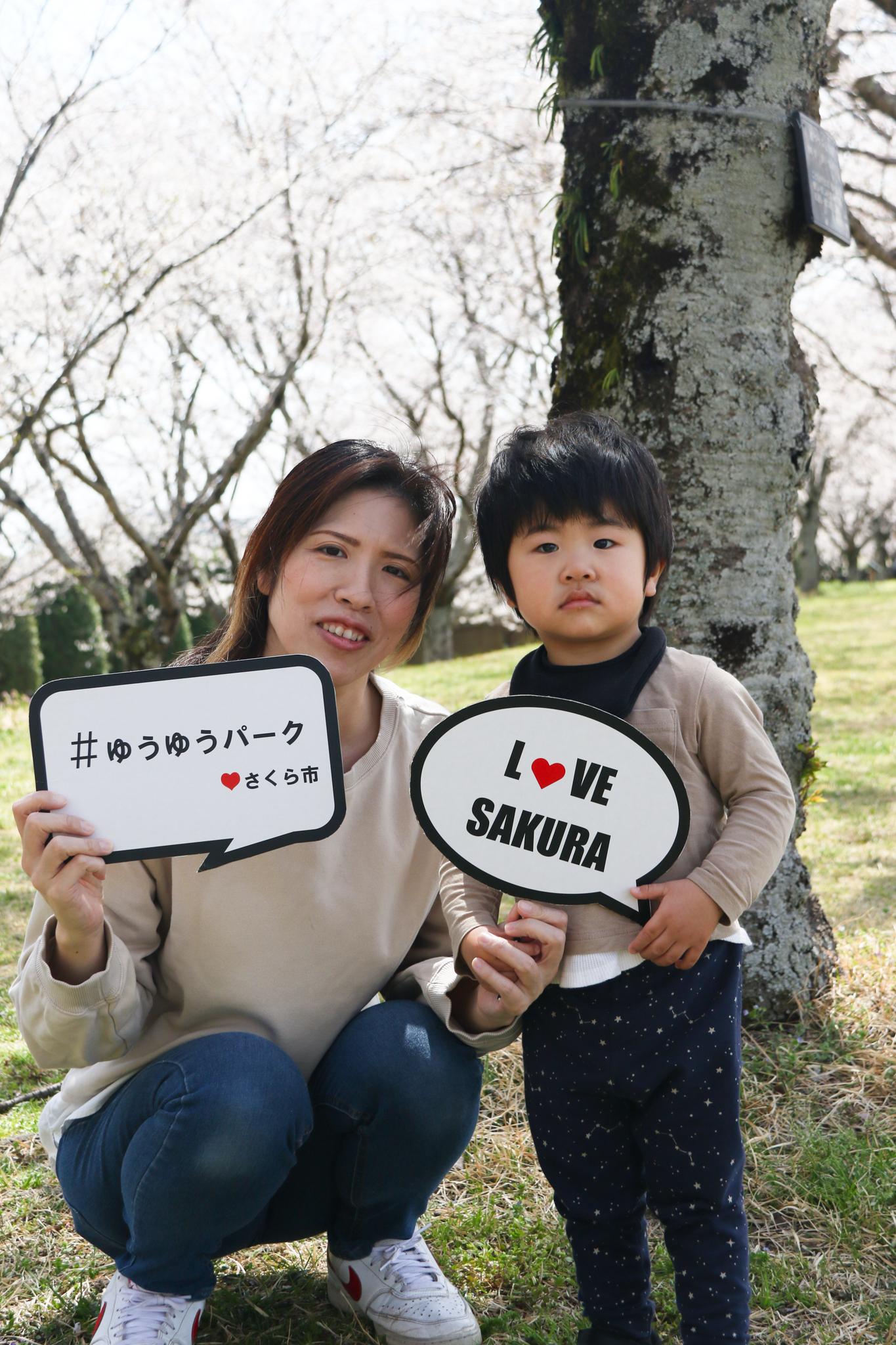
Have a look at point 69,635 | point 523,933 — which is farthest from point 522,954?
point 69,635

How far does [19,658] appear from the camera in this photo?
16.7m

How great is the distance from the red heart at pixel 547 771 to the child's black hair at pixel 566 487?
0.89 ft

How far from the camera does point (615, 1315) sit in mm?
1439

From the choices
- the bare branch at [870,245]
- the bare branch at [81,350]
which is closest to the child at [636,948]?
the bare branch at [870,245]

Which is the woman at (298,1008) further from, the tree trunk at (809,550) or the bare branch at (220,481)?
the tree trunk at (809,550)

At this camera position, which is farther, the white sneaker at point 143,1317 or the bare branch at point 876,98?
the bare branch at point 876,98

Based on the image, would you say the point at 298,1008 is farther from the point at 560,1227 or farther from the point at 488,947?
the point at 560,1227

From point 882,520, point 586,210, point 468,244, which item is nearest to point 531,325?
point 468,244

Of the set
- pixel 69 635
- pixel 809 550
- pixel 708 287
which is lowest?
pixel 69 635

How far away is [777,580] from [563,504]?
108 centimetres

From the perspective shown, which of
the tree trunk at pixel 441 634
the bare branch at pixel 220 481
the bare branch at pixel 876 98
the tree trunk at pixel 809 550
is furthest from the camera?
the tree trunk at pixel 809 550

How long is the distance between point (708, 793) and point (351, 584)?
610 millimetres

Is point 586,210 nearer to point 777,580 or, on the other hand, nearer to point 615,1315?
point 777,580

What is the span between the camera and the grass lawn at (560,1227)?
1.59 m
